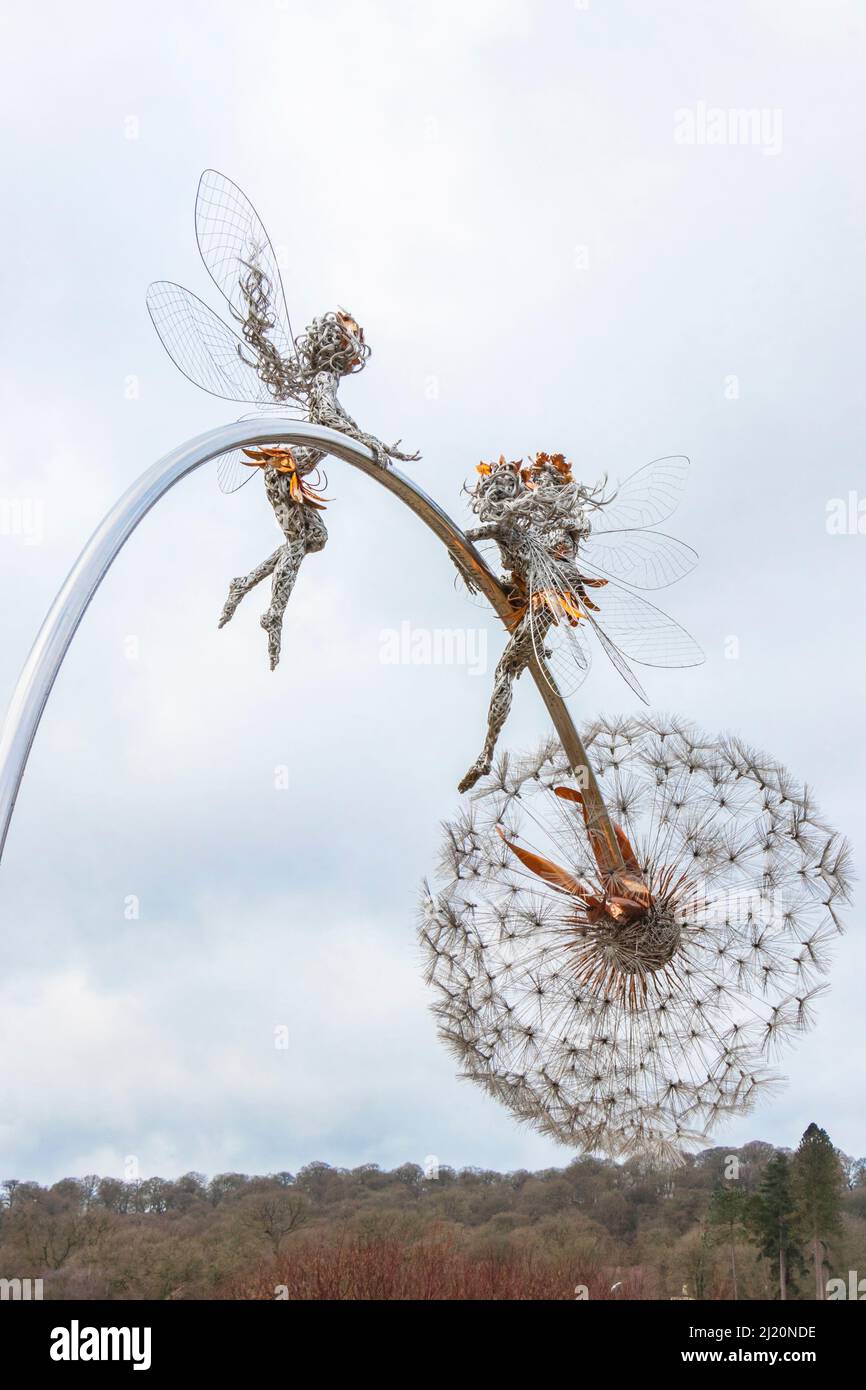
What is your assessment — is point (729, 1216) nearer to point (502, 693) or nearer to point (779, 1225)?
point (779, 1225)

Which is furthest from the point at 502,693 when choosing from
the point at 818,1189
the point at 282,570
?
the point at 818,1189

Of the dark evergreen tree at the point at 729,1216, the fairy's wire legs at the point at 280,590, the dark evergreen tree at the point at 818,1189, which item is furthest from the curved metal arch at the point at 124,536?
the dark evergreen tree at the point at 729,1216

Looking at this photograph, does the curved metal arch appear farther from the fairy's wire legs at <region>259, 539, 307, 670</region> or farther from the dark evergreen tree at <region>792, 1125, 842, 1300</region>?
the dark evergreen tree at <region>792, 1125, 842, 1300</region>

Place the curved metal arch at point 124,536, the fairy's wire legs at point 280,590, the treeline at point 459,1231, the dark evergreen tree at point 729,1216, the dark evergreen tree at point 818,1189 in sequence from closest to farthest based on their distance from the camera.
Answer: the curved metal arch at point 124,536 → the fairy's wire legs at point 280,590 → the dark evergreen tree at point 818,1189 → the treeline at point 459,1231 → the dark evergreen tree at point 729,1216

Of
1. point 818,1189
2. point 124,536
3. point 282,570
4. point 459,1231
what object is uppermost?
point 282,570

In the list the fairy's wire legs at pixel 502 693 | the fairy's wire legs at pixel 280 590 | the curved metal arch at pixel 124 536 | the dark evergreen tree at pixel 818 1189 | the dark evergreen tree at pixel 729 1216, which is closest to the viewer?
the curved metal arch at pixel 124 536

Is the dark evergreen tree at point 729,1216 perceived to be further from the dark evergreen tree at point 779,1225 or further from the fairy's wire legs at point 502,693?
the fairy's wire legs at point 502,693
